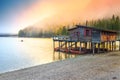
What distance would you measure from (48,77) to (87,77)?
351 cm

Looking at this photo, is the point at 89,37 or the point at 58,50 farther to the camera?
the point at 58,50

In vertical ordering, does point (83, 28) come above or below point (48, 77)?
above

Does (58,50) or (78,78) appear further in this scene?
(58,50)

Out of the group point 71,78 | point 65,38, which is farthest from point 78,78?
point 65,38

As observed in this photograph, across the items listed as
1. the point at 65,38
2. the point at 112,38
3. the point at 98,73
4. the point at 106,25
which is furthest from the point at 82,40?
the point at 106,25

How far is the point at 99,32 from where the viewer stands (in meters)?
39.6

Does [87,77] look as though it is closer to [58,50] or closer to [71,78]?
[71,78]

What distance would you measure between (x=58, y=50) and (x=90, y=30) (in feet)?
46.7

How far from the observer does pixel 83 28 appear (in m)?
42.2

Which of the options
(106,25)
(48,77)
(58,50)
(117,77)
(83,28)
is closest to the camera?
(117,77)

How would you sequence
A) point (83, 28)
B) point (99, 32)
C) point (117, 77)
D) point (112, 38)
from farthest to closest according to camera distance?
point (112, 38) → point (83, 28) → point (99, 32) → point (117, 77)

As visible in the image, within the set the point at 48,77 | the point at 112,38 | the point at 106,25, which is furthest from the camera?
the point at 106,25

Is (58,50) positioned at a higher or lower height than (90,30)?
lower

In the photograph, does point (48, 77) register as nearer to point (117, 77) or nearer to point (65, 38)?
point (117, 77)
